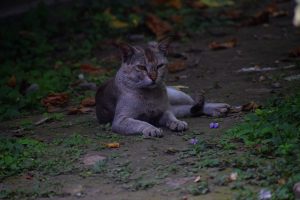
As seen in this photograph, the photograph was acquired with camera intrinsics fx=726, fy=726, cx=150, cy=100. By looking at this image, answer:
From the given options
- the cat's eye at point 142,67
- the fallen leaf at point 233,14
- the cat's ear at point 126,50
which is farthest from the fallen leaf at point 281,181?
the fallen leaf at point 233,14

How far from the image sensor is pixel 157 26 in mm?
12367

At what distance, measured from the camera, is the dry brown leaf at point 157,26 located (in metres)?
12.2

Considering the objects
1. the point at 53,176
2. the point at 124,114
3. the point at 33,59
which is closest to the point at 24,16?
the point at 33,59

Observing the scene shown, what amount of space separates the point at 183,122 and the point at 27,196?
200 centimetres

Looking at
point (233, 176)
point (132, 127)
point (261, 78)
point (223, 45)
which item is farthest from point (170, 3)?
point (233, 176)

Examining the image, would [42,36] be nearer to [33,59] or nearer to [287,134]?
[33,59]

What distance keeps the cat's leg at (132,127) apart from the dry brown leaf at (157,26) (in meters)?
5.00

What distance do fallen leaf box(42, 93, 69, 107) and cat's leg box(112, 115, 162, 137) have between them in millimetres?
1901

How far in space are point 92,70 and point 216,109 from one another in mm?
3400

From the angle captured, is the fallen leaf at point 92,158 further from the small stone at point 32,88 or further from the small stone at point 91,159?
the small stone at point 32,88

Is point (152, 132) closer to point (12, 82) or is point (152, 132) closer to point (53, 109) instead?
point (53, 109)

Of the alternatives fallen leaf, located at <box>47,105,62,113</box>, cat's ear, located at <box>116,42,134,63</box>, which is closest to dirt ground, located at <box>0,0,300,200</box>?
fallen leaf, located at <box>47,105,62,113</box>

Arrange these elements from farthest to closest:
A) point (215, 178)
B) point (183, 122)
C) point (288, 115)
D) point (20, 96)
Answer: point (20, 96)
point (183, 122)
point (288, 115)
point (215, 178)

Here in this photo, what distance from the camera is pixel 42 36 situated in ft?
40.1
